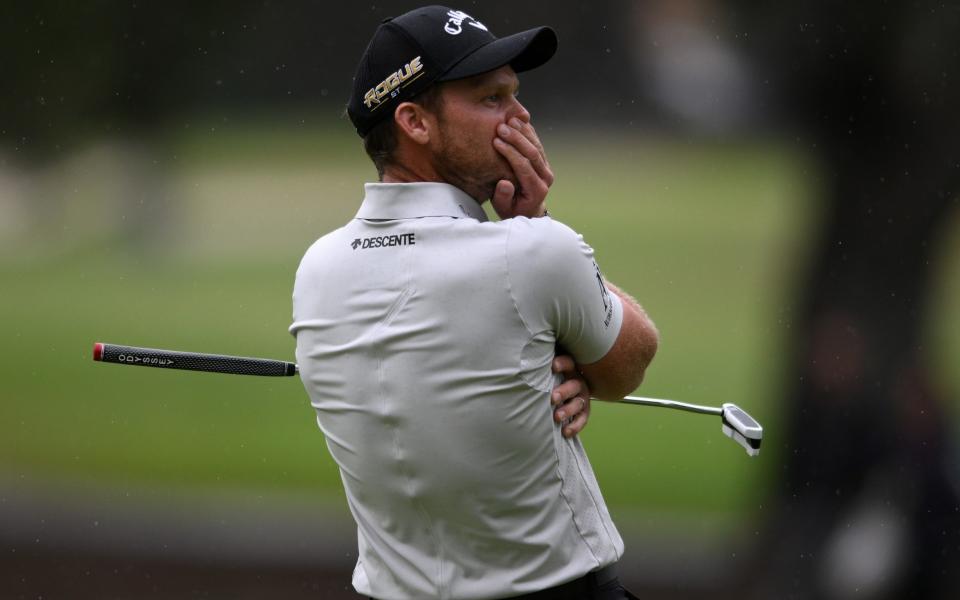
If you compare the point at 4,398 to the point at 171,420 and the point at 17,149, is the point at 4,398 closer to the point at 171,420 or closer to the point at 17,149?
the point at 171,420

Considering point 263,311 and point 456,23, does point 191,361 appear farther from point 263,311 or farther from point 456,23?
point 263,311

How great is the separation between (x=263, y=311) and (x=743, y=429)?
11.2ft

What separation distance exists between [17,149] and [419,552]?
3631mm

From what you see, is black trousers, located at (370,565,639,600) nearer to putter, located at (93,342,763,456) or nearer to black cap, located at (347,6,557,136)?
putter, located at (93,342,763,456)

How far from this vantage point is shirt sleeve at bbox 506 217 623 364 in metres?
1.42

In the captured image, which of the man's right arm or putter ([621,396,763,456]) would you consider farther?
putter ([621,396,763,456])

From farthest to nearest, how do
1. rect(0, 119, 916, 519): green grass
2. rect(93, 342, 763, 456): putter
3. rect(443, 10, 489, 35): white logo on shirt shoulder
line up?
1. rect(0, 119, 916, 519): green grass
2. rect(93, 342, 763, 456): putter
3. rect(443, 10, 489, 35): white logo on shirt shoulder

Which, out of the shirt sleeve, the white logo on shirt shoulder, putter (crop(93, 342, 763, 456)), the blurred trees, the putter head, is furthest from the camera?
the blurred trees

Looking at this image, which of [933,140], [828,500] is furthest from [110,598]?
[933,140]

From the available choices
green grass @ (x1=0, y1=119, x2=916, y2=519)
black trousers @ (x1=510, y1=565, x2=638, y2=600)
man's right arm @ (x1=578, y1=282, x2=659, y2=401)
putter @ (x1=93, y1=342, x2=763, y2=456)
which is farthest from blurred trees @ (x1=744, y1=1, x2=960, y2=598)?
black trousers @ (x1=510, y1=565, x2=638, y2=600)

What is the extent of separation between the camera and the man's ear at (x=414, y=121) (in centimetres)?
153

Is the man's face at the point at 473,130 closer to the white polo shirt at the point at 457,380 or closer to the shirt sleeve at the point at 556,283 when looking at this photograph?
the white polo shirt at the point at 457,380

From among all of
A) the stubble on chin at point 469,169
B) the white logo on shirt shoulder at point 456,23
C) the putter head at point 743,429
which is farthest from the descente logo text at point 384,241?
the putter head at point 743,429

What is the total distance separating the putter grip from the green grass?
281 cm
